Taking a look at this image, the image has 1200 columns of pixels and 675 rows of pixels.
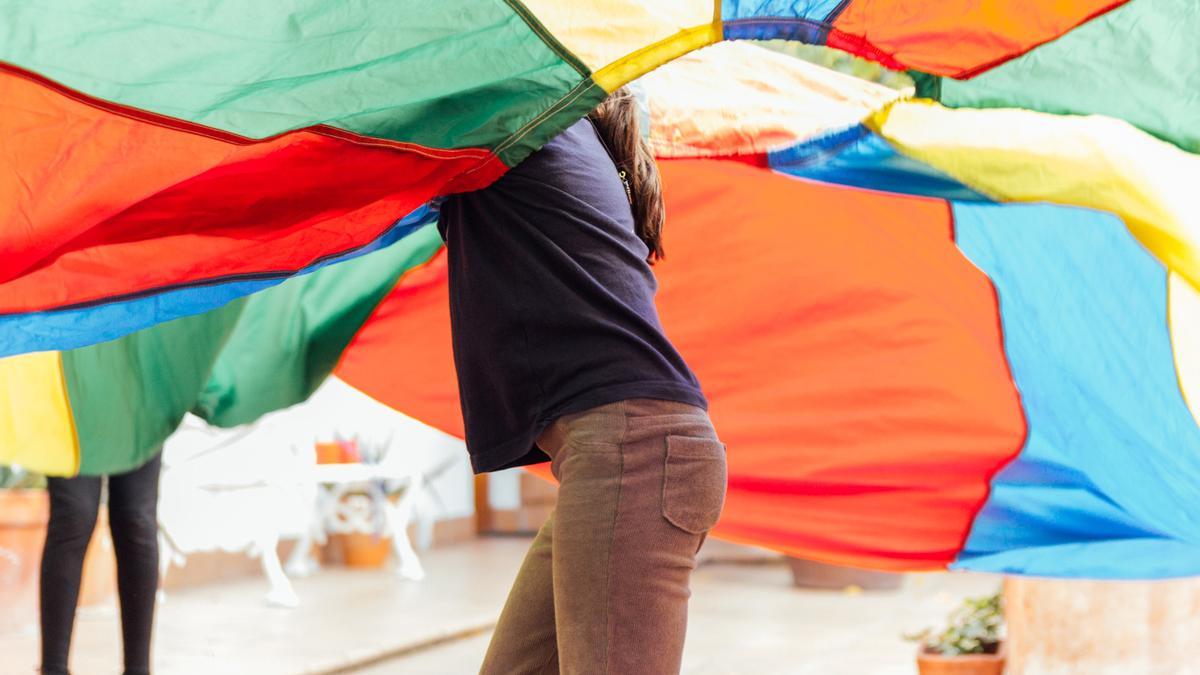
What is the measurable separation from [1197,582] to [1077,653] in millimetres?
379

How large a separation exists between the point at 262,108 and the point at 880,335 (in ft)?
5.67

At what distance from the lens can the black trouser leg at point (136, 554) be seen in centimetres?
314

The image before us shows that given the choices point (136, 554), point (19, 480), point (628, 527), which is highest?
point (628, 527)

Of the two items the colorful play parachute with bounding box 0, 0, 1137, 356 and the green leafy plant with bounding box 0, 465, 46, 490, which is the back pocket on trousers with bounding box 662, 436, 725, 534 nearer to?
the colorful play parachute with bounding box 0, 0, 1137, 356

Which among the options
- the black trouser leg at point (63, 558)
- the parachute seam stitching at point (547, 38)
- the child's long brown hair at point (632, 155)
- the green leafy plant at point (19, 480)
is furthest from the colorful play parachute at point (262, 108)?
the green leafy plant at point (19, 480)

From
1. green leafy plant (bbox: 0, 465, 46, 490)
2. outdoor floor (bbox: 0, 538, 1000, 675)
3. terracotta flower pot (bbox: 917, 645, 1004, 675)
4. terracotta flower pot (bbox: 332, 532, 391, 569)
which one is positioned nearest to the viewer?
terracotta flower pot (bbox: 917, 645, 1004, 675)

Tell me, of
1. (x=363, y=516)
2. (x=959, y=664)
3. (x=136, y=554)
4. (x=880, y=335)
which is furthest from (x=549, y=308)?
(x=363, y=516)

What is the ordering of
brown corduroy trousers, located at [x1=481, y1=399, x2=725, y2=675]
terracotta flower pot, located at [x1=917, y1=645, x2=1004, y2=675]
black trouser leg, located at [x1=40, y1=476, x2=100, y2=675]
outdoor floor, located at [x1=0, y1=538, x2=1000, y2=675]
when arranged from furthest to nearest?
outdoor floor, located at [x1=0, y1=538, x2=1000, y2=675], terracotta flower pot, located at [x1=917, y1=645, x2=1004, y2=675], black trouser leg, located at [x1=40, y1=476, x2=100, y2=675], brown corduroy trousers, located at [x1=481, y1=399, x2=725, y2=675]

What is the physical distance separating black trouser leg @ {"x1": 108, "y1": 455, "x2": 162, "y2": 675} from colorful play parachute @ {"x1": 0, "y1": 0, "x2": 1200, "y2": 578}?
0.90ft

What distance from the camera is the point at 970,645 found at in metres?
4.23

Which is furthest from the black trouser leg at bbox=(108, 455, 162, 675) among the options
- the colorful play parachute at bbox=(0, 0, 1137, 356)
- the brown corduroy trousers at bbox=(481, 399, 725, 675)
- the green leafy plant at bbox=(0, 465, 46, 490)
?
the green leafy plant at bbox=(0, 465, 46, 490)

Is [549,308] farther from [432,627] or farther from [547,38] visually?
[432,627]

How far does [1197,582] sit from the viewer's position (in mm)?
3674

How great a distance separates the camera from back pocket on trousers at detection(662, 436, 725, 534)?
181cm
